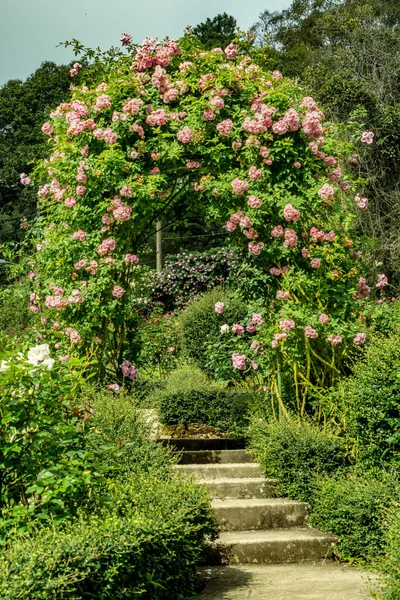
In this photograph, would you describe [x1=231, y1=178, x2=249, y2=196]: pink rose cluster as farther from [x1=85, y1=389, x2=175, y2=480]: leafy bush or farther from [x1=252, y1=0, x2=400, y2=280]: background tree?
[x1=252, y1=0, x2=400, y2=280]: background tree

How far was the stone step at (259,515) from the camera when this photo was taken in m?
5.92

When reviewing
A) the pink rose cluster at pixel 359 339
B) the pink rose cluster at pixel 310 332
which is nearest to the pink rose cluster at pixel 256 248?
the pink rose cluster at pixel 310 332

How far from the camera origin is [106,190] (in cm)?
722

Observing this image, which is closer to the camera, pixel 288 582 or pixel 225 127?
pixel 288 582

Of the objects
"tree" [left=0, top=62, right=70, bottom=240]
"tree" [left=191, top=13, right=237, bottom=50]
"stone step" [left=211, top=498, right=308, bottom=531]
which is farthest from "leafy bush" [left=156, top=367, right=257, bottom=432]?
"tree" [left=0, top=62, right=70, bottom=240]

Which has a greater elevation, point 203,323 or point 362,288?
point 362,288

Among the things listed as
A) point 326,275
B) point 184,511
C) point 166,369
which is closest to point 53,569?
point 184,511

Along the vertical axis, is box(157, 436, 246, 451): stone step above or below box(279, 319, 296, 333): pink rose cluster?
below

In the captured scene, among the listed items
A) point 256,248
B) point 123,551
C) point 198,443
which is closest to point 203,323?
point 198,443

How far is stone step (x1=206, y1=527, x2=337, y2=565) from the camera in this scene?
5438 mm

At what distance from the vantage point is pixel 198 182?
7.43 meters

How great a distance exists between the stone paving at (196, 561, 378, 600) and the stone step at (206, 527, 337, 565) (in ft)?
0.26

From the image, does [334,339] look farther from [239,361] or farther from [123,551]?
[123,551]

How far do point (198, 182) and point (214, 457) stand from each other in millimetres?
2495
